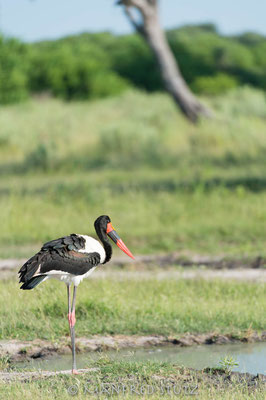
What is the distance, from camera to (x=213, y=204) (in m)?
15.8

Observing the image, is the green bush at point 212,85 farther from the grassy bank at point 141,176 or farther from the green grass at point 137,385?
the green grass at point 137,385

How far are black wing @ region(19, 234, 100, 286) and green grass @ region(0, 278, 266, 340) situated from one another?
52.1 inches

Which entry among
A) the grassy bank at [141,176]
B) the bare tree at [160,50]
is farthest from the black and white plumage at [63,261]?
the bare tree at [160,50]

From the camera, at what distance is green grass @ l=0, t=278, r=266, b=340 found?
8.20 metres

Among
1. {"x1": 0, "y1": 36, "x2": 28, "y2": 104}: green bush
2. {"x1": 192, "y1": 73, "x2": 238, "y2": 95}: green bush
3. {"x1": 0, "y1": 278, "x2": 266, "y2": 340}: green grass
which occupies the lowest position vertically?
{"x1": 0, "y1": 278, "x2": 266, "y2": 340}: green grass

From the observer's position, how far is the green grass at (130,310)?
820cm

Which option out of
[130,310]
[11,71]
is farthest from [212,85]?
[130,310]

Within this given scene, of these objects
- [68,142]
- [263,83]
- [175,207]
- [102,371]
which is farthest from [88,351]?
[263,83]

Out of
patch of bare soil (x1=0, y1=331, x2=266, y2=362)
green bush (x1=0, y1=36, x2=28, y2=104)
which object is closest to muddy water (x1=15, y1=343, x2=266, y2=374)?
patch of bare soil (x1=0, y1=331, x2=266, y2=362)

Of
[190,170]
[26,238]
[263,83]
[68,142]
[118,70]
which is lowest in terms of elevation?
[26,238]

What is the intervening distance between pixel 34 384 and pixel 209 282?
13.7 feet

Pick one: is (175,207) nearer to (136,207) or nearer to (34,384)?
(136,207)

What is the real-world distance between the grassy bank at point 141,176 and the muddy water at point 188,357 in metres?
4.47

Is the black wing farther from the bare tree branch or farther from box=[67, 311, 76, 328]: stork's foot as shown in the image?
the bare tree branch
